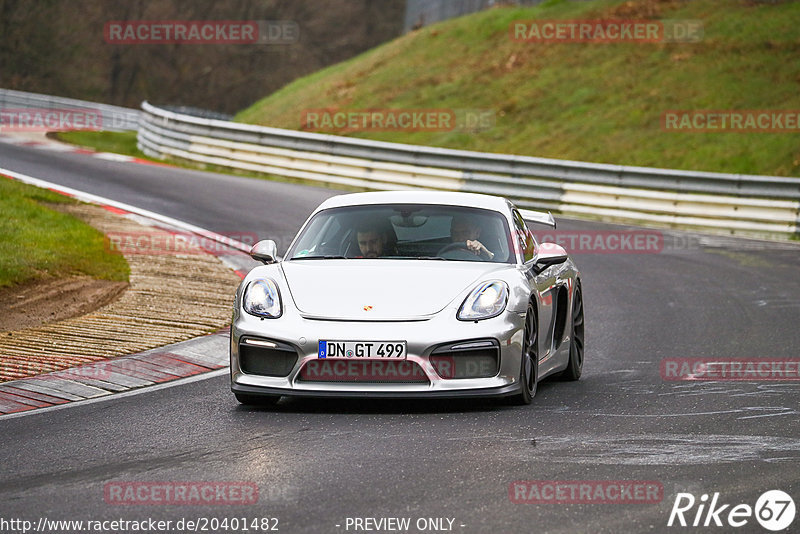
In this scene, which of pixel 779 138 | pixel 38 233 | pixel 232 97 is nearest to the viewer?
pixel 38 233

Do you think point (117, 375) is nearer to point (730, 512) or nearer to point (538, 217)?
point (538, 217)

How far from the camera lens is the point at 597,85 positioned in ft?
101

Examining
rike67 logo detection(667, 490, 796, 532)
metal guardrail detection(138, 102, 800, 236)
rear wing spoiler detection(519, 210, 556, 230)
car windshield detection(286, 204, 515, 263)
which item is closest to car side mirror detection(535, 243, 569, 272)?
car windshield detection(286, 204, 515, 263)

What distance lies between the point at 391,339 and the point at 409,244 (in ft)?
4.57

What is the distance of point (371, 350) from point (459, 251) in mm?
1435

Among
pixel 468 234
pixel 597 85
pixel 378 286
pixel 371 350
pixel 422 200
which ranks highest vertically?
pixel 597 85

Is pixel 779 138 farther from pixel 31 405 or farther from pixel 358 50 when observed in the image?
pixel 358 50

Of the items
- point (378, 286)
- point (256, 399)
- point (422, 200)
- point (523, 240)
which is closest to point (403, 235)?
point (422, 200)

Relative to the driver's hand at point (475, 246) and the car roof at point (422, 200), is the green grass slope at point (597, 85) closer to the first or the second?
the car roof at point (422, 200)

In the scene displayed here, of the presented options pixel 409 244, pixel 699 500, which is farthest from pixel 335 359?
pixel 699 500

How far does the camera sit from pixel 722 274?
15969mm

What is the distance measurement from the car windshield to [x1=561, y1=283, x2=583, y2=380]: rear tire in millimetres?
1057

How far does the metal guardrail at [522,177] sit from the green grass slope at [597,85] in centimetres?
306

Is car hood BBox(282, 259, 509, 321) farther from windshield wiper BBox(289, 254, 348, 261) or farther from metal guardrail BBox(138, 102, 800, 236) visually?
metal guardrail BBox(138, 102, 800, 236)
